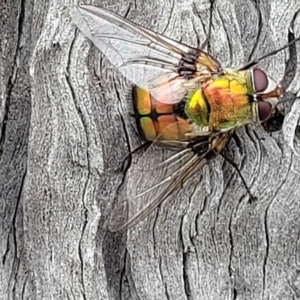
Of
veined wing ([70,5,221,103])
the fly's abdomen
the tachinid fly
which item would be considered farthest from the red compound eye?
the fly's abdomen

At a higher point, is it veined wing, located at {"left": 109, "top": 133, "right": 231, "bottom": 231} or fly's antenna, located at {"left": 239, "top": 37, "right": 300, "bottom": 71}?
fly's antenna, located at {"left": 239, "top": 37, "right": 300, "bottom": 71}

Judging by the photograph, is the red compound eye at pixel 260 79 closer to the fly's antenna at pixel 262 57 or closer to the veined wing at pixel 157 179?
the fly's antenna at pixel 262 57

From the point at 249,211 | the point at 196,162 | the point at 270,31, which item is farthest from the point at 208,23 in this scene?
the point at 249,211

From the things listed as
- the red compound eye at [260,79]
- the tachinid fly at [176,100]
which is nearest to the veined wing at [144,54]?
the tachinid fly at [176,100]

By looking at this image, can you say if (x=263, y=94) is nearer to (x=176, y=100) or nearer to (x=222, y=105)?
(x=222, y=105)

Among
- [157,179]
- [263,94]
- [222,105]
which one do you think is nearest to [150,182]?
[157,179]

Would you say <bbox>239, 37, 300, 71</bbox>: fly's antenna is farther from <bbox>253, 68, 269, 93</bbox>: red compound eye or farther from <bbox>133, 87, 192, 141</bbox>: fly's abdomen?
<bbox>133, 87, 192, 141</bbox>: fly's abdomen
